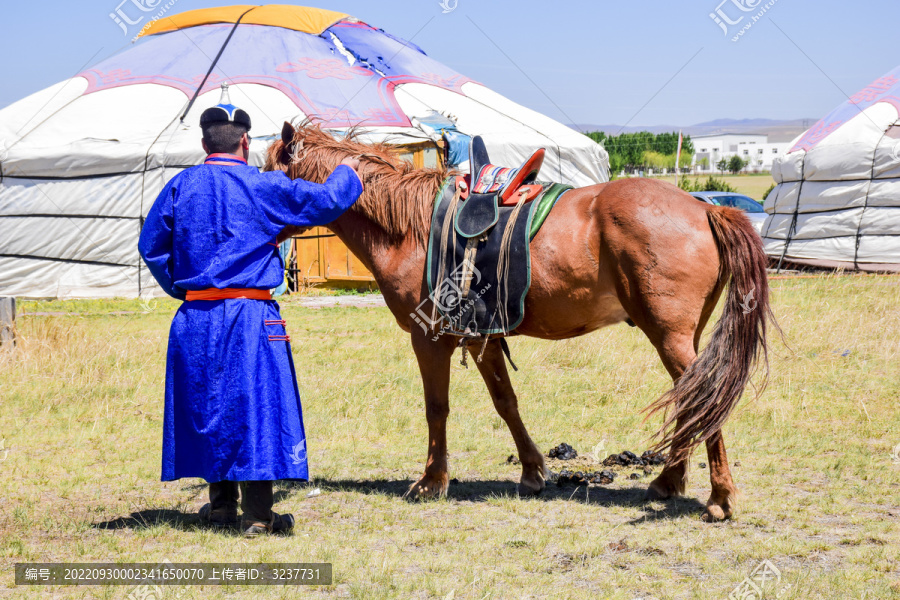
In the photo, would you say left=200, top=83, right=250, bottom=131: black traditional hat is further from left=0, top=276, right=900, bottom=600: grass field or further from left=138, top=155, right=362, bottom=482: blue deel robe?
left=0, top=276, right=900, bottom=600: grass field

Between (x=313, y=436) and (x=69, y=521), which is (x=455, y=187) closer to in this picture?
(x=313, y=436)

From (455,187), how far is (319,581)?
198cm

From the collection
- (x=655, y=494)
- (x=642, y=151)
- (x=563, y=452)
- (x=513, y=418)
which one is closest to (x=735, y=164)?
(x=642, y=151)

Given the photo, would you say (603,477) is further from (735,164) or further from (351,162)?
(735,164)

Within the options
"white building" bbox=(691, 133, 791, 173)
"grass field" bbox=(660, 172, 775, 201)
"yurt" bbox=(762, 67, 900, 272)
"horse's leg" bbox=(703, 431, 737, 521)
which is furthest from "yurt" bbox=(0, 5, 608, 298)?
"white building" bbox=(691, 133, 791, 173)

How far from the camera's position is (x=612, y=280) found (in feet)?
12.0

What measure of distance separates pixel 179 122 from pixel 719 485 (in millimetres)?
10464

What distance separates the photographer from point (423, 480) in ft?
13.1

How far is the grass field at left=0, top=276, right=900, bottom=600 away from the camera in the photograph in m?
2.96

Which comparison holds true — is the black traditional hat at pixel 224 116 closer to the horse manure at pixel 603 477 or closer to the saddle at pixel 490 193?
the saddle at pixel 490 193

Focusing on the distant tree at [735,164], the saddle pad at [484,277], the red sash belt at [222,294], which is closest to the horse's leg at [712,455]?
the saddle pad at [484,277]

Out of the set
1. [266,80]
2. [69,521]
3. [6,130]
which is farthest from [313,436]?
[6,130]

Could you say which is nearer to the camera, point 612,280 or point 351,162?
point 612,280

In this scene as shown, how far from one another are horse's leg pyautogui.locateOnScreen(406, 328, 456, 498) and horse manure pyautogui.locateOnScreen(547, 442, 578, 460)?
88 cm
